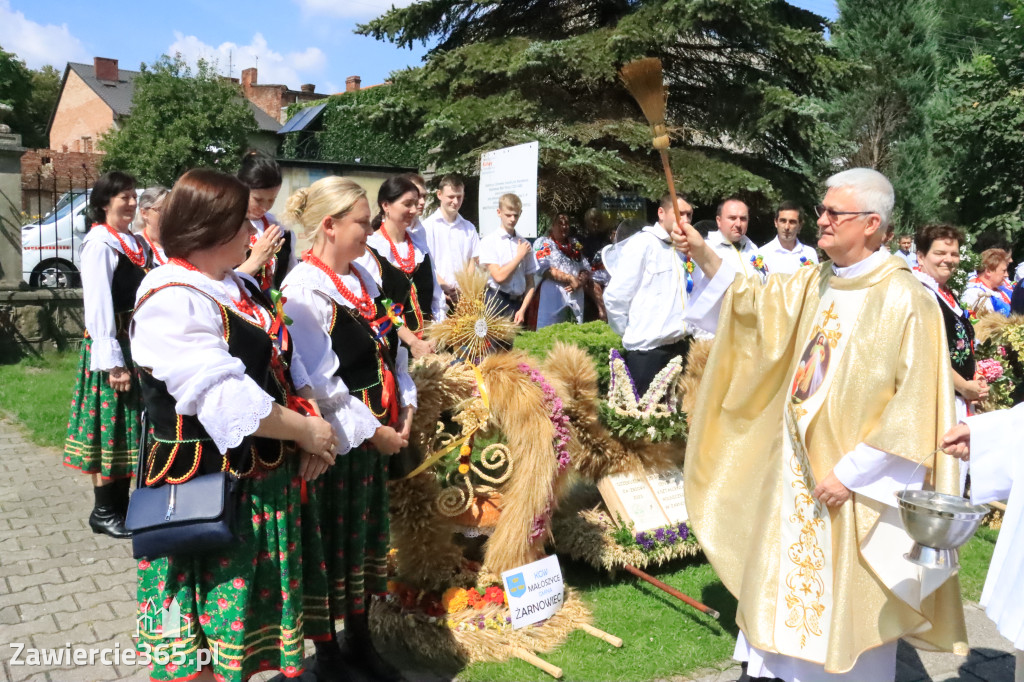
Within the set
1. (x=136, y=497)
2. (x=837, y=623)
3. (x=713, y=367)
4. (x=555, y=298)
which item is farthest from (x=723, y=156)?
(x=136, y=497)

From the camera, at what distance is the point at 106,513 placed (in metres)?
5.16

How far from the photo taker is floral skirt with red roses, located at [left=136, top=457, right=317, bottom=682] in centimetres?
259

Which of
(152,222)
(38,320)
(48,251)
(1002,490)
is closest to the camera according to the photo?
(1002,490)

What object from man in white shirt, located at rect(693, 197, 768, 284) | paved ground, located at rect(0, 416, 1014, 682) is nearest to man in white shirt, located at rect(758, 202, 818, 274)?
man in white shirt, located at rect(693, 197, 768, 284)

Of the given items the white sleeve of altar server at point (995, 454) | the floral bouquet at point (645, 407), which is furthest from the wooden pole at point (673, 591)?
the white sleeve of altar server at point (995, 454)

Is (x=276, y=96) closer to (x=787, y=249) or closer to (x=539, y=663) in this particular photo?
(x=787, y=249)

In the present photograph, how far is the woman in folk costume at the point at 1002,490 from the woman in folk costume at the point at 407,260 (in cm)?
242

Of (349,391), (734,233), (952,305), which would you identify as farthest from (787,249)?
(349,391)

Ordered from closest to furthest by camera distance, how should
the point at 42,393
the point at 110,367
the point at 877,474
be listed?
the point at 877,474
the point at 110,367
the point at 42,393

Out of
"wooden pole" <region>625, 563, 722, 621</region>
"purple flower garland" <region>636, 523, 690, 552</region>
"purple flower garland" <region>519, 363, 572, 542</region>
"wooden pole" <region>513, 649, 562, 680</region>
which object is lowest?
"wooden pole" <region>513, 649, 562, 680</region>

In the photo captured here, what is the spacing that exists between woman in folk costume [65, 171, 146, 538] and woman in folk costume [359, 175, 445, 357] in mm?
1501

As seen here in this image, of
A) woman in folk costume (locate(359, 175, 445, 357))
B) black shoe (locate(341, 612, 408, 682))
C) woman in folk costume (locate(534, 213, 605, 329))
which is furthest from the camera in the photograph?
woman in folk costume (locate(534, 213, 605, 329))

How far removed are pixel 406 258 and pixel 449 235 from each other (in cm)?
258

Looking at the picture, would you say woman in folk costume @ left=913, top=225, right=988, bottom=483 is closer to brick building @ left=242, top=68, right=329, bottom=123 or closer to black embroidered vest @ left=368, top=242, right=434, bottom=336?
black embroidered vest @ left=368, top=242, right=434, bottom=336
